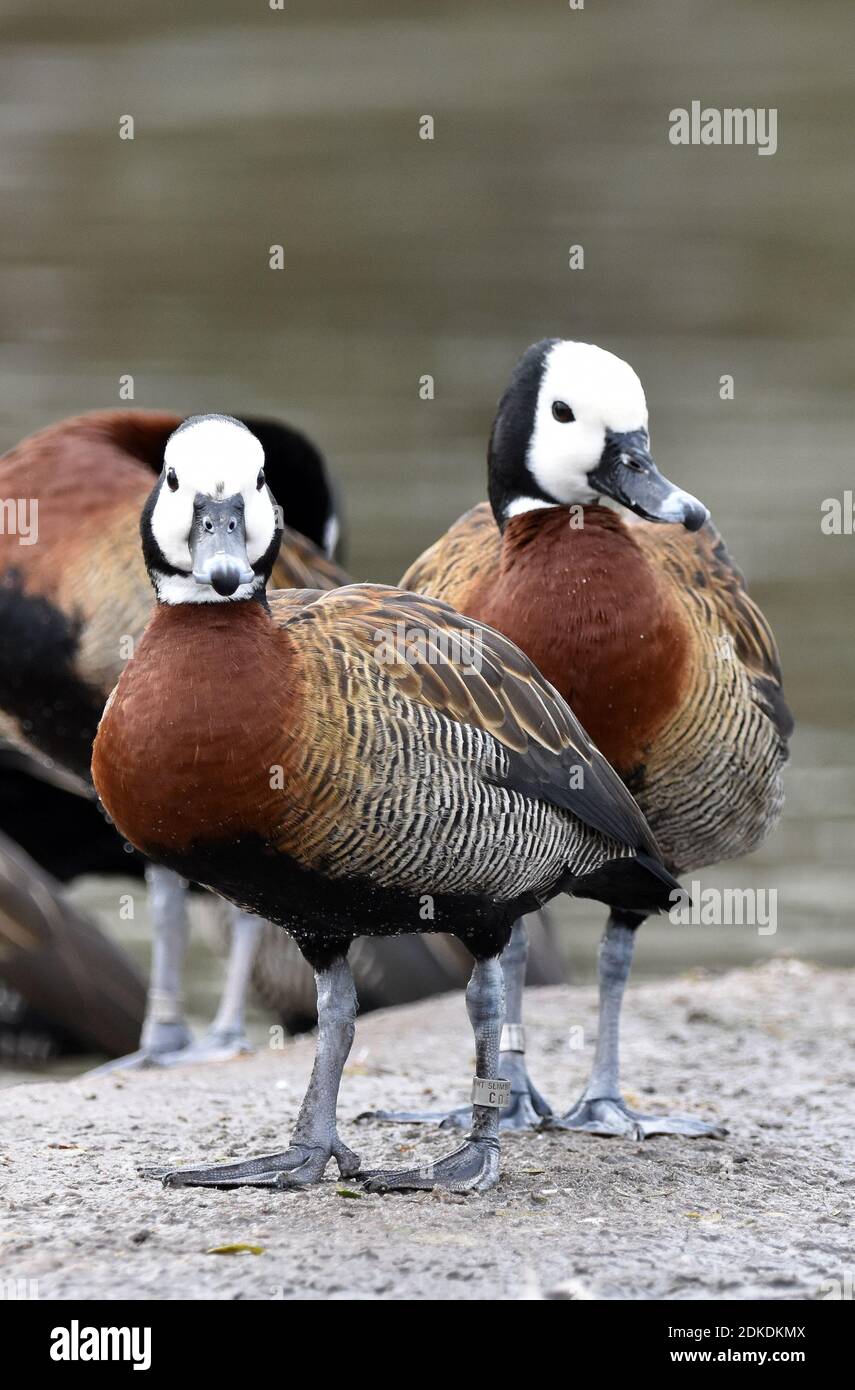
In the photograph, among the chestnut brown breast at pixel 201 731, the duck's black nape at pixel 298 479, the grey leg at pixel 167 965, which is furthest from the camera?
the duck's black nape at pixel 298 479

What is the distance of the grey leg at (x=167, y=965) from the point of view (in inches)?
299

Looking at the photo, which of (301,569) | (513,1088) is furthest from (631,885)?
(301,569)

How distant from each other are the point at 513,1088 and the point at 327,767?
5.55 feet

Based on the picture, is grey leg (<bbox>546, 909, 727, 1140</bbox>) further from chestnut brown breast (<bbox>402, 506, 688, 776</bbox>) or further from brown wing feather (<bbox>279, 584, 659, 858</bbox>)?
brown wing feather (<bbox>279, 584, 659, 858</bbox>)

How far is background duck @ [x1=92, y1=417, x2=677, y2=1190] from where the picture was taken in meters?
4.38

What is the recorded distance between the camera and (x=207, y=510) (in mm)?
4461

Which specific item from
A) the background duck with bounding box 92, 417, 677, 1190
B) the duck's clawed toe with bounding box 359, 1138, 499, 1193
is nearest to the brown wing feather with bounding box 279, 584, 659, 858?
the background duck with bounding box 92, 417, 677, 1190

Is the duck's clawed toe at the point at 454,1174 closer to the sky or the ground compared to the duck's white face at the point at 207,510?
closer to the ground

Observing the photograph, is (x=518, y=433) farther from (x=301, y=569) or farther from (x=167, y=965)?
(x=167, y=965)

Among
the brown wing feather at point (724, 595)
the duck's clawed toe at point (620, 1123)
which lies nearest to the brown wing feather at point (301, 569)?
the brown wing feather at point (724, 595)

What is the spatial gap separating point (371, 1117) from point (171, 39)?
1796 cm

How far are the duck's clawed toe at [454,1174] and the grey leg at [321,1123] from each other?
0.11 metres

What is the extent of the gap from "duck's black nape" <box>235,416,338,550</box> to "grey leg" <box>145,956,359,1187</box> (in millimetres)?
3656

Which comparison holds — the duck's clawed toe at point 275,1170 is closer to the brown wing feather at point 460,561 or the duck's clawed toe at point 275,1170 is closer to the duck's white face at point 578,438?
the brown wing feather at point 460,561
